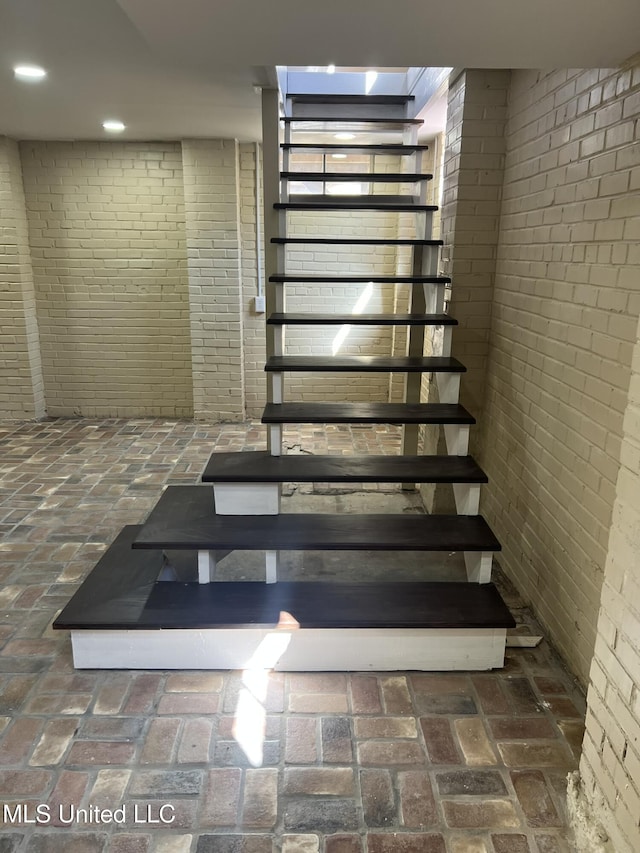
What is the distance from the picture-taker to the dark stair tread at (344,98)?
13.6 feet

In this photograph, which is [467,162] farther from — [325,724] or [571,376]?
[325,724]

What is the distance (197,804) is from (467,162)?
3.22 metres

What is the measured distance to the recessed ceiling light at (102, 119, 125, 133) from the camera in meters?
4.77

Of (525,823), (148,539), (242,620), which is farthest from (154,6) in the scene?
(525,823)

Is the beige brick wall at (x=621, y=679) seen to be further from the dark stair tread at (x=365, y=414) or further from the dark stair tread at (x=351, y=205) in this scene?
the dark stair tread at (x=351, y=205)

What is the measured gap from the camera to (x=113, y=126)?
16.1ft

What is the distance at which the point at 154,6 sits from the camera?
1.70 meters

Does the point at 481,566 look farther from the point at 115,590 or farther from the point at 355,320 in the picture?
Result: the point at 115,590

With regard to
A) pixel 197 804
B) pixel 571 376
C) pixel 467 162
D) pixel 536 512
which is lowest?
pixel 197 804

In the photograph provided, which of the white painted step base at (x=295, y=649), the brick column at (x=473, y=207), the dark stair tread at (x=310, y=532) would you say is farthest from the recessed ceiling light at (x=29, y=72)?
the white painted step base at (x=295, y=649)

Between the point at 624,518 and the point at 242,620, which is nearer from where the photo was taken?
the point at 624,518

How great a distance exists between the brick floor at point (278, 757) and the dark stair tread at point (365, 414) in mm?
1072

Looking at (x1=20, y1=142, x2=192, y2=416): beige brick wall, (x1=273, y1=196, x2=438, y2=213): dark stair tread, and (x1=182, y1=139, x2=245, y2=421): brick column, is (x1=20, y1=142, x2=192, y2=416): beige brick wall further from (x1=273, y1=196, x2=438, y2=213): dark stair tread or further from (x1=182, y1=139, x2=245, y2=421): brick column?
(x1=273, y1=196, x2=438, y2=213): dark stair tread

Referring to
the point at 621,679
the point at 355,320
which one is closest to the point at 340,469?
the point at 355,320
